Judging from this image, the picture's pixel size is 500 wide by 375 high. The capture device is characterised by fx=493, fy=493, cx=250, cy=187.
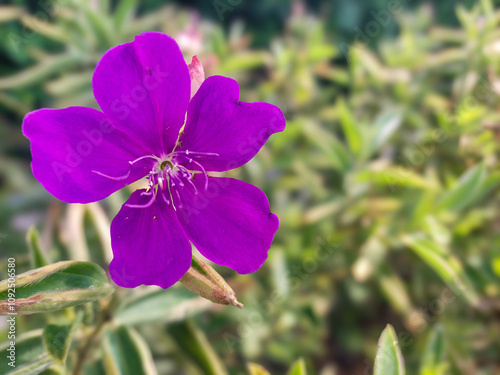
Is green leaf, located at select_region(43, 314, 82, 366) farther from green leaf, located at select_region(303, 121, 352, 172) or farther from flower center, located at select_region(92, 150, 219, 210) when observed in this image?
green leaf, located at select_region(303, 121, 352, 172)

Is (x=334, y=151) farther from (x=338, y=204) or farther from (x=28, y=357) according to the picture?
(x=28, y=357)

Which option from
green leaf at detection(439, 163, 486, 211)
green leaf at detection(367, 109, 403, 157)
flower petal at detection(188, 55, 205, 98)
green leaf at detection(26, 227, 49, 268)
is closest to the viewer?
flower petal at detection(188, 55, 205, 98)

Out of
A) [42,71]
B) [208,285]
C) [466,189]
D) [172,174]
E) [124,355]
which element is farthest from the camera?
[42,71]

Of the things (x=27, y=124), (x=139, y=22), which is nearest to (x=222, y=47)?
(x=139, y=22)

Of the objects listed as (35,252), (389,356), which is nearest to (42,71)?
(35,252)

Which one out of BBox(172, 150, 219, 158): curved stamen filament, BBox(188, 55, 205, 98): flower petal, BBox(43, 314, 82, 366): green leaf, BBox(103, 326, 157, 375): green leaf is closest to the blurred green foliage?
BBox(103, 326, 157, 375): green leaf

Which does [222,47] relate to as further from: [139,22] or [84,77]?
[84,77]
